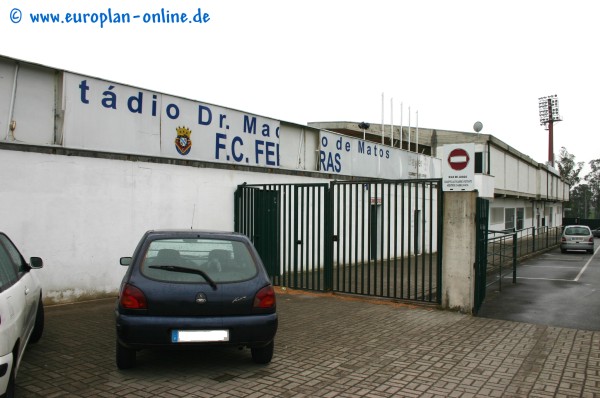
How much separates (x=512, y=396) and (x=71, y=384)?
4197 mm

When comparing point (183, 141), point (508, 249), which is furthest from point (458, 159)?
point (508, 249)

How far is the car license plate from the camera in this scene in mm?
4613

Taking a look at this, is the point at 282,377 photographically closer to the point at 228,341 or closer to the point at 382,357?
the point at 228,341

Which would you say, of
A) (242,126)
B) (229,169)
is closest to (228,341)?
(229,169)

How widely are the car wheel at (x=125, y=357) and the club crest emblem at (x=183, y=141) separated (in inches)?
260

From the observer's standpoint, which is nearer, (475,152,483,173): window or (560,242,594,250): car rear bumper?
(560,242,594,250): car rear bumper

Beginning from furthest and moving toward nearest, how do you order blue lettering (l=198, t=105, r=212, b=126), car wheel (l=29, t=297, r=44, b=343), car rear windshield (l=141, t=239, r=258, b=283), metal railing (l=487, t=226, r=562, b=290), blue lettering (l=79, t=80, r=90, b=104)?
metal railing (l=487, t=226, r=562, b=290) < blue lettering (l=198, t=105, r=212, b=126) < blue lettering (l=79, t=80, r=90, b=104) < car wheel (l=29, t=297, r=44, b=343) < car rear windshield (l=141, t=239, r=258, b=283)

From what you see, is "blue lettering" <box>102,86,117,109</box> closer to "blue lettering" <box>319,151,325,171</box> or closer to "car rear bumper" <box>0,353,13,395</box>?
"car rear bumper" <box>0,353,13,395</box>

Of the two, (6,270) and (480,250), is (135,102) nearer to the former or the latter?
(6,270)

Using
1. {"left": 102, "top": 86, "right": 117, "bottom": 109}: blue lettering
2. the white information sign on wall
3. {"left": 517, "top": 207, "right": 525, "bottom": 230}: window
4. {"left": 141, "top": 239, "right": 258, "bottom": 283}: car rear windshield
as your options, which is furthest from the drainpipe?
{"left": 517, "top": 207, "right": 525, "bottom": 230}: window

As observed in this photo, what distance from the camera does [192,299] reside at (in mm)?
4688

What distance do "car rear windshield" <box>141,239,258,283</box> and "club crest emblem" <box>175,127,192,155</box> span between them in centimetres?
622

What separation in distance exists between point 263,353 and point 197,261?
1.23 metres

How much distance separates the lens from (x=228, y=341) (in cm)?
472
